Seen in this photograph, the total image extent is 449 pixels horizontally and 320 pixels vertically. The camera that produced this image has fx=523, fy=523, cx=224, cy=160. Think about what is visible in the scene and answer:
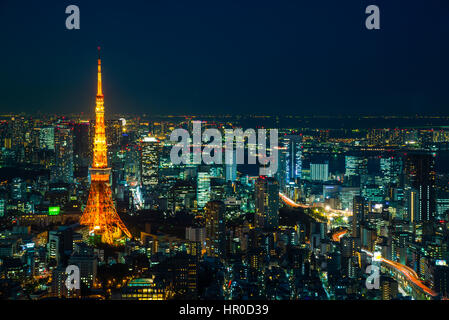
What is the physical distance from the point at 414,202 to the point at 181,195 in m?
4.62

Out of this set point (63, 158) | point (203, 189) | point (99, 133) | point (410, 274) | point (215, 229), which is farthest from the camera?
point (63, 158)

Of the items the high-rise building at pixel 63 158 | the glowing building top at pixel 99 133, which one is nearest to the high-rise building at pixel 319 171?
the high-rise building at pixel 63 158

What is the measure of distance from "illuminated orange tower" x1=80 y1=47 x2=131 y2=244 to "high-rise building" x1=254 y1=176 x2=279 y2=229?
97.5 inches

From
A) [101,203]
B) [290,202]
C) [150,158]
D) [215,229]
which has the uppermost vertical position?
[150,158]

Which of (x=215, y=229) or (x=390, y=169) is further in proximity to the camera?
(x=390, y=169)

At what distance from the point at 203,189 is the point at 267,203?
1.73 meters

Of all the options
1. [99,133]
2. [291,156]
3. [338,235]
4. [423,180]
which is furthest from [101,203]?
[423,180]

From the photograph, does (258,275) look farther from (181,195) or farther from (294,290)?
(181,195)

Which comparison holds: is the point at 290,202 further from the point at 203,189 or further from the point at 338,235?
the point at 338,235

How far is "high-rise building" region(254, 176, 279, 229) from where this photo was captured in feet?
31.0

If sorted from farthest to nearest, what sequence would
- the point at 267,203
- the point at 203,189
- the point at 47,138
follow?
the point at 47,138 < the point at 203,189 < the point at 267,203

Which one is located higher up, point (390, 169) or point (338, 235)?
point (390, 169)

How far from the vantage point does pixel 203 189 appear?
1131cm

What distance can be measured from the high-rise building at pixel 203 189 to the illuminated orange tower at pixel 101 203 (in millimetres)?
2501
